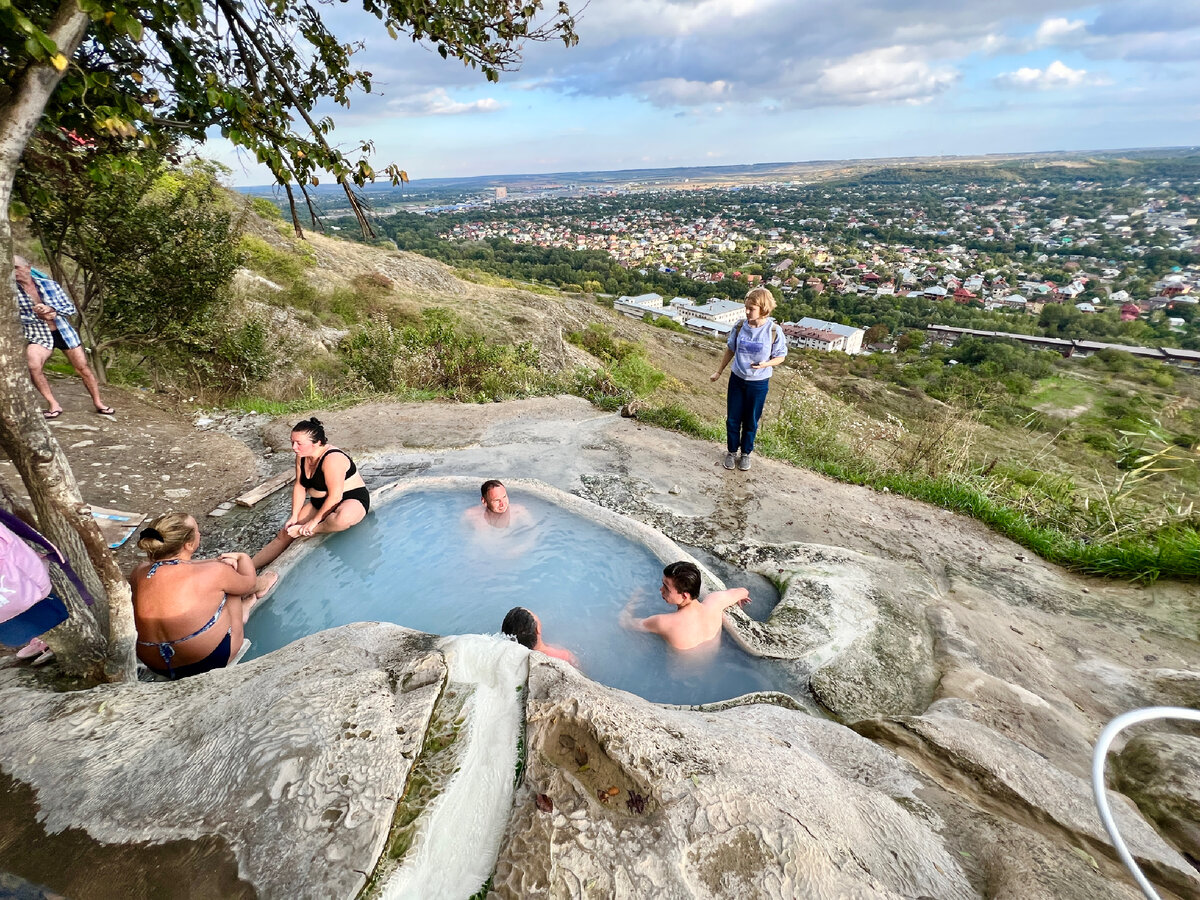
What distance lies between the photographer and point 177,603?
3.13 metres

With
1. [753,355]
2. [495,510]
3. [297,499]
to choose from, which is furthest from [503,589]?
[753,355]

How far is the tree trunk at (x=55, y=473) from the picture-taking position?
6.67ft

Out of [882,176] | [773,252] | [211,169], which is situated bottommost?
[773,252]

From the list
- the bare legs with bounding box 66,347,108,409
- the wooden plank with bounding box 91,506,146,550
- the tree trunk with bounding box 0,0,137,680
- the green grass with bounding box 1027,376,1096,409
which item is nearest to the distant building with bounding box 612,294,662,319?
the green grass with bounding box 1027,376,1096,409

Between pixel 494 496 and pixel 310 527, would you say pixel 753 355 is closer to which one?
pixel 494 496

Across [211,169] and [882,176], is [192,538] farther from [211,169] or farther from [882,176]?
[882,176]

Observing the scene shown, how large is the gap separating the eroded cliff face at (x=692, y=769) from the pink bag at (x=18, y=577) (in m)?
0.56

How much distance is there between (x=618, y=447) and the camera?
717 centimetres

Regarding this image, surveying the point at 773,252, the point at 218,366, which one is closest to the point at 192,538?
the point at 218,366

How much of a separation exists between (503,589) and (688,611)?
1.90 metres

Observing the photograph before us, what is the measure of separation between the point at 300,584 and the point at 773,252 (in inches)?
3467

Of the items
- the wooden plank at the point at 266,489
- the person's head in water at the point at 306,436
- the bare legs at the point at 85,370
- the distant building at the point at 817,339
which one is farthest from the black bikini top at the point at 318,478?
the distant building at the point at 817,339

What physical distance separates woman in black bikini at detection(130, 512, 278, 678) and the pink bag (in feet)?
2.66

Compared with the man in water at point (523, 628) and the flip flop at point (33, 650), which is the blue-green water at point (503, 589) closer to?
the man in water at point (523, 628)
